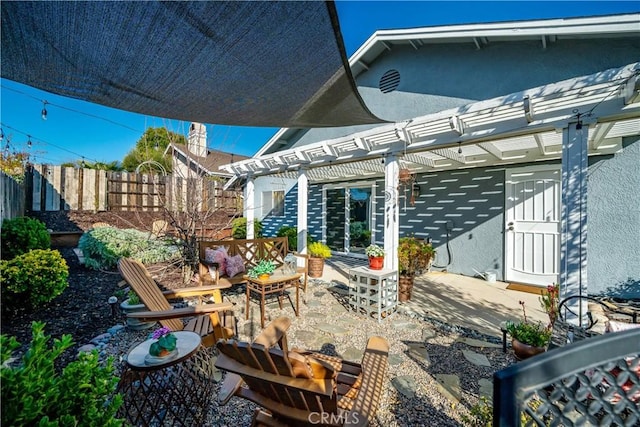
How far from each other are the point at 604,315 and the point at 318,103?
3603 mm

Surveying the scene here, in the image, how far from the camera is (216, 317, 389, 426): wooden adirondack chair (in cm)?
136

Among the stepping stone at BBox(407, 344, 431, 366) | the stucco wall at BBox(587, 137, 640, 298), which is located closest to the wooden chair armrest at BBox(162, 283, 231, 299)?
the stepping stone at BBox(407, 344, 431, 366)

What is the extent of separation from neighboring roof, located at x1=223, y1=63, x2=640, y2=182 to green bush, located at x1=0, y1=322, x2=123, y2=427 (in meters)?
3.90

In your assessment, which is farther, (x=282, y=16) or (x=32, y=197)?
(x=32, y=197)

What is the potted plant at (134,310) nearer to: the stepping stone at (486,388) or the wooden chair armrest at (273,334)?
the wooden chair armrest at (273,334)

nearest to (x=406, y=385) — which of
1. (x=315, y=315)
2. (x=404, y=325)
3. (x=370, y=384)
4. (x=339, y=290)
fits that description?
(x=370, y=384)

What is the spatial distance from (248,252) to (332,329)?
7.00 ft

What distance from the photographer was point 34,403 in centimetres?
81

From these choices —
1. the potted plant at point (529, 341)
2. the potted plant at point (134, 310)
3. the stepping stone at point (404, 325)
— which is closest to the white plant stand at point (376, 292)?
the stepping stone at point (404, 325)

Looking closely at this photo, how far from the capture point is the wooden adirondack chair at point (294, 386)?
53.6 inches

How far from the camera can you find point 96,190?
332 inches

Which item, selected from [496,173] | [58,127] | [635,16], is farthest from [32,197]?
[635,16]

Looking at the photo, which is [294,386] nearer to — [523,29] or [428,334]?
[428,334]

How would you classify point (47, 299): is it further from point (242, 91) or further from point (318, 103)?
point (318, 103)
